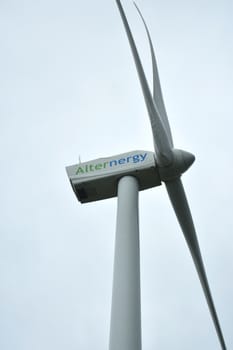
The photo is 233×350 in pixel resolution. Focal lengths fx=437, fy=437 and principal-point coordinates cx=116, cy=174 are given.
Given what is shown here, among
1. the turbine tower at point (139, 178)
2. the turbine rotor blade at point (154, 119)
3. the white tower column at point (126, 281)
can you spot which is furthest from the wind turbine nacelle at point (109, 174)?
the white tower column at point (126, 281)

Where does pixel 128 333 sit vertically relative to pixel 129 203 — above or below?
below

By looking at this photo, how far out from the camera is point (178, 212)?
955cm

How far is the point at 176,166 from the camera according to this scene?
9.37m

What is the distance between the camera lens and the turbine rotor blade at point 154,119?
→ 8391 mm

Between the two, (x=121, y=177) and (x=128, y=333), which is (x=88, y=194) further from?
(x=128, y=333)

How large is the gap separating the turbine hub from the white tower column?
986 mm

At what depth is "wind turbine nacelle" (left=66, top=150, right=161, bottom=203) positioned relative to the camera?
942cm

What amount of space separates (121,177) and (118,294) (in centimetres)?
330

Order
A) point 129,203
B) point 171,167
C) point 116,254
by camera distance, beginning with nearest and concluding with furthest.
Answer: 1. point 116,254
2. point 129,203
3. point 171,167

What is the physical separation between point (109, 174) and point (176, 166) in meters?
1.45

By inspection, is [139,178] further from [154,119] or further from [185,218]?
[154,119]

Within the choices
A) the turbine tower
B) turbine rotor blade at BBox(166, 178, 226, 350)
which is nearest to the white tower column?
the turbine tower

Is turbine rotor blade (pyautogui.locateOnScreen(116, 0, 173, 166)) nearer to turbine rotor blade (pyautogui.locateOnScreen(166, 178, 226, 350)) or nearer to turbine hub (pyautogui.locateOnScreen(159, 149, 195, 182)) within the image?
turbine hub (pyautogui.locateOnScreen(159, 149, 195, 182))

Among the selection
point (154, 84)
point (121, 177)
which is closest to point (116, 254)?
point (121, 177)
